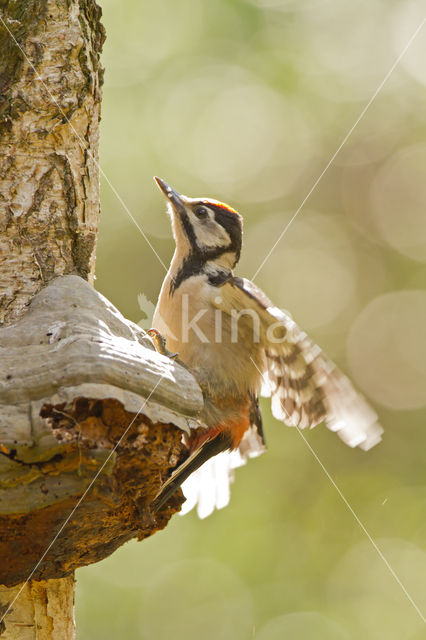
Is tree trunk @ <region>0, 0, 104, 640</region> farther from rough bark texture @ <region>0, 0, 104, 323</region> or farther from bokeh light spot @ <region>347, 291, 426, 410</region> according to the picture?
bokeh light spot @ <region>347, 291, 426, 410</region>

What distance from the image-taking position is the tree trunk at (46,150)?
112 inches

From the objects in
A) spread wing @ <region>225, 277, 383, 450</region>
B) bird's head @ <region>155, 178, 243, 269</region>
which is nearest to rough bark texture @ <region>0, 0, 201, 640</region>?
spread wing @ <region>225, 277, 383, 450</region>

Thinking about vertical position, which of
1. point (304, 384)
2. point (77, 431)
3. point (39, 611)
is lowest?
point (39, 611)

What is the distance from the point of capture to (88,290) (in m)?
2.67

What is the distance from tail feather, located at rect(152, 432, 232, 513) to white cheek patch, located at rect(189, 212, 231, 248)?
124 cm

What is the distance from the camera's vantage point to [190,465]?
11.6 ft

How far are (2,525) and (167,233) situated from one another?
16.3ft

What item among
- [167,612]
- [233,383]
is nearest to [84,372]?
[233,383]

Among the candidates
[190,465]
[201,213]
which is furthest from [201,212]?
[190,465]

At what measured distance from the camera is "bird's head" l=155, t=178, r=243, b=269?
4555 millimetres

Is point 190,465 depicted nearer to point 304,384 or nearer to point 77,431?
point 304,384

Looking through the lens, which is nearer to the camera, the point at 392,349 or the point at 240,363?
the point at 240,363

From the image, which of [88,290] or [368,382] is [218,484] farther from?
[368,382]

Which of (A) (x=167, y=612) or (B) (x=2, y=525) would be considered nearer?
(B) (x=2, y=525)
